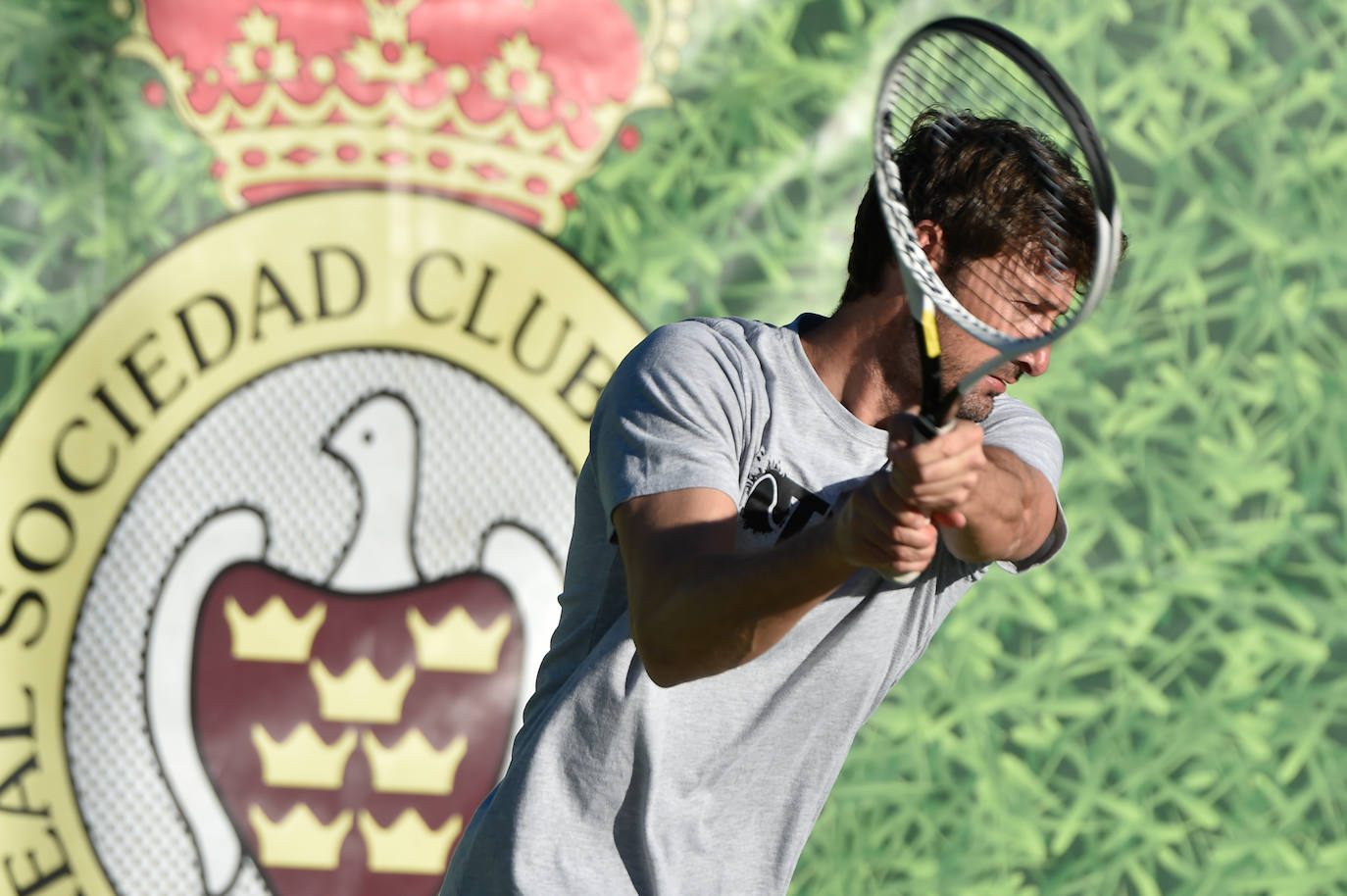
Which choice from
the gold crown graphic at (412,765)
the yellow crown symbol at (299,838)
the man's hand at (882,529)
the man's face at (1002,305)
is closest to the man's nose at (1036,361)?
the man's face at (1002,305)

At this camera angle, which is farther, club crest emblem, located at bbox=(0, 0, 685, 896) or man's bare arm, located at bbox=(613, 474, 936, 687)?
club crest emblem, located at bbox=(0, 0, 685, 896)

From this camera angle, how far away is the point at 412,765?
2773mm

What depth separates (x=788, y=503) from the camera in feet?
5.10

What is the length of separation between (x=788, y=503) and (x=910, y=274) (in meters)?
0.27

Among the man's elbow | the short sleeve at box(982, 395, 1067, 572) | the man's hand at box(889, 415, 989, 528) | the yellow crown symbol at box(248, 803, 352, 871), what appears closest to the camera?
the man's hand at box(889, 415, 989, 528)

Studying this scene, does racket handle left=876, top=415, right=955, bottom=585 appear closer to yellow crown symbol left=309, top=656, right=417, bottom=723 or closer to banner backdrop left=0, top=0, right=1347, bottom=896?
banner backdrop left=0, top=0, right=1347, bottom=896

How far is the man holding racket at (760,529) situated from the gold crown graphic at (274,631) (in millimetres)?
1242

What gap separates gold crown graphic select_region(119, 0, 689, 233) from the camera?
2832 mm

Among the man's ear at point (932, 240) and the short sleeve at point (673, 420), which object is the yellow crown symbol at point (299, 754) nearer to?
the short sleeve at point (673, 420)

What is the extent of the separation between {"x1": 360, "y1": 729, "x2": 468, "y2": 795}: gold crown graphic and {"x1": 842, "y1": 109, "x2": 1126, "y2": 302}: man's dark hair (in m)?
1.46

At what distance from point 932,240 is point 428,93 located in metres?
1.49

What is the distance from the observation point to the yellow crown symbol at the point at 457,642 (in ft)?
9.15

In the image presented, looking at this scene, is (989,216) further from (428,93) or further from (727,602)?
(428,93)

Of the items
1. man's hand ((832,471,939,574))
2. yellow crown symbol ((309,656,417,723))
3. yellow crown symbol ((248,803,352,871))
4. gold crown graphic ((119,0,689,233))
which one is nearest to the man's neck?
man's hand ((832,471,939,574))
